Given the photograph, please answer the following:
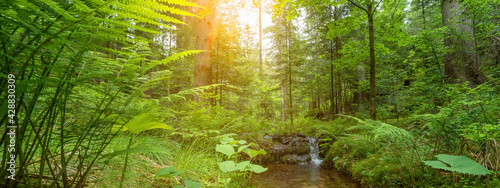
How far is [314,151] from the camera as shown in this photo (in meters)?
7.24

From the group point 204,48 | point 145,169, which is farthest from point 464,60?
point 145,169

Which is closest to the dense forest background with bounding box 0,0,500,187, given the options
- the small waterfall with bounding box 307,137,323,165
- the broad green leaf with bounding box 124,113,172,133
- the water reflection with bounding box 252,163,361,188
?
the broad green leaf with bounding box 124,113,172,133

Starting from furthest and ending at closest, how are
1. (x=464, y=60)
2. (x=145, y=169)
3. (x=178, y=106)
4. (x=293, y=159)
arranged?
(x=293, y=159)
(x=464, y=60)
(x=178, y=106)
(x=145, y=169)

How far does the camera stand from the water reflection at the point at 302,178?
396 cm

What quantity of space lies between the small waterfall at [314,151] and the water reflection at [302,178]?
0.72 meters

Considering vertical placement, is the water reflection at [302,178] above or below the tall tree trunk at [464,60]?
below

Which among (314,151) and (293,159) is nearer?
(293,159)

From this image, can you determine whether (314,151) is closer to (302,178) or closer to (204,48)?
(302,178)

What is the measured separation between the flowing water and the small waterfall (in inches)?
14.4

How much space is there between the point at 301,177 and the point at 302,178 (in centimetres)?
9

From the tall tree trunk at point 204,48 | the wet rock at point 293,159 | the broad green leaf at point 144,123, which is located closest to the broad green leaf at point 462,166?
the broad green leaf at point 144,123

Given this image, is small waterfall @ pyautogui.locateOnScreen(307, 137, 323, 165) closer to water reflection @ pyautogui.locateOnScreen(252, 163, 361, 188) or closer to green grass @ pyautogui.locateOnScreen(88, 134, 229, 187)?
water reflection @ pyautogui.locateOnScreen(252, 163, 361, 188)

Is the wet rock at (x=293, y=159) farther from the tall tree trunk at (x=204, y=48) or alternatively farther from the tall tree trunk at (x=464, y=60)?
the tall tree trunk at (x=464, y=60)

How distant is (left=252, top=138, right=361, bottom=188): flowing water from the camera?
3961 mm
